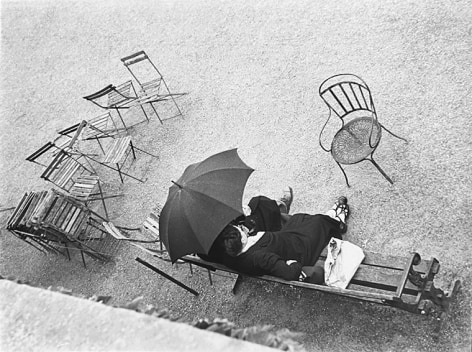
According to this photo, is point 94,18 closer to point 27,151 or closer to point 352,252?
point 27,151

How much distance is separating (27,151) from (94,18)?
3049 millimetres

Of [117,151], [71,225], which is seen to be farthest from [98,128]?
[71,225]

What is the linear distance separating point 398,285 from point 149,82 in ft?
16.5

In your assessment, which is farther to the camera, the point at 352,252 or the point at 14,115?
the point at 14,115

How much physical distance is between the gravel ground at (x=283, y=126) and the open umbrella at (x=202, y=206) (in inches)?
43.6

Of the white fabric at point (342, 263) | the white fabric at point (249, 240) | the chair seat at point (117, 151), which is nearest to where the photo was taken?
the white fabric at point (342, 263)

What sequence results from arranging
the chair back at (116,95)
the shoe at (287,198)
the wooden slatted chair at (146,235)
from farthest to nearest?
the chair back at (116,95), the shoe at (287,198), the wooden slatted chair at (146,235)

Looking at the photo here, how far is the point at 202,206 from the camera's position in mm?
5004

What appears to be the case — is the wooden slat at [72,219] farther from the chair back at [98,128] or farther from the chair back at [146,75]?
the chair back at [146,75]

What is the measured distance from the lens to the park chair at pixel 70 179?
709 centimetres

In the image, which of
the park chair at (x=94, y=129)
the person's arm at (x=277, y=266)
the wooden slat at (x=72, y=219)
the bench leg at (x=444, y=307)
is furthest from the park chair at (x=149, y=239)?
the bench leg at (x=444, y=307)

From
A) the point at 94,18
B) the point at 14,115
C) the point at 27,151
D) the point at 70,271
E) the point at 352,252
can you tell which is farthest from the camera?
the point at 94,18

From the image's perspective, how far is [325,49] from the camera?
7.46 m

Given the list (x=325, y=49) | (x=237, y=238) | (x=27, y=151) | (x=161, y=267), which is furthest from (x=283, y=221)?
(x=27, y=151)
